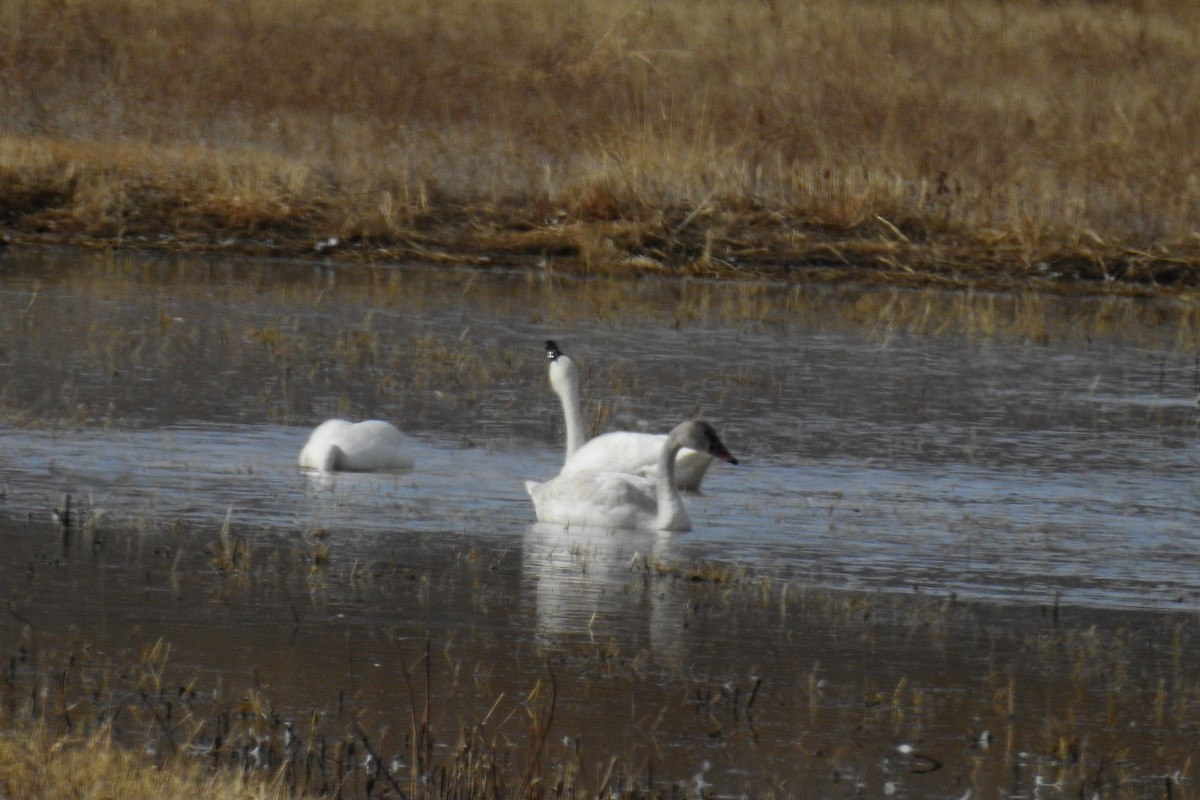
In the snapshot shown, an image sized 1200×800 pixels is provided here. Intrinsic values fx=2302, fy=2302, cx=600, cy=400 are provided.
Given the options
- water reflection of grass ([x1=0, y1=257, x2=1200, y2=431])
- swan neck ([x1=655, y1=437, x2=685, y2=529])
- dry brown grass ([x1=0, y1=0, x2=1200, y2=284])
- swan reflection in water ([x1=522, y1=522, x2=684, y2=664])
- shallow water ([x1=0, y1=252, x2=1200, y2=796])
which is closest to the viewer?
shallow water ([x1=0, y1=252, x2=1200, y2=796])

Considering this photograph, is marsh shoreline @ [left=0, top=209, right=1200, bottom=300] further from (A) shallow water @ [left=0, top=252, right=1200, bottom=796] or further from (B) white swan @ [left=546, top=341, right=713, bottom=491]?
(B) white swan @ [left=546, top=341, right=713, bottom=491]

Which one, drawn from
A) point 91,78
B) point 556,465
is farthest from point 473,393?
point 91,78

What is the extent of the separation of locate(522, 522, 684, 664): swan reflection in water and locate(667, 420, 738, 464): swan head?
538mm

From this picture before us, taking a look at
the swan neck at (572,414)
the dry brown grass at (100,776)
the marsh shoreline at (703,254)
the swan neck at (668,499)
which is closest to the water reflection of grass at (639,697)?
the dry brown grass at (100,776)

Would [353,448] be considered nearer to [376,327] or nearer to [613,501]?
[613,501]

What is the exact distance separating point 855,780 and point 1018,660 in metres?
1.66

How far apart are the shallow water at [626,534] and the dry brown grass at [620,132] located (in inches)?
126

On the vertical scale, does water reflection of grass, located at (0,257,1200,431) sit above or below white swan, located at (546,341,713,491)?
above

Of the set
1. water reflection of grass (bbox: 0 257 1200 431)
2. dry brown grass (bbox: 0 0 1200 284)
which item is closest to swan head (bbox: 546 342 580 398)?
water reflection of grass (bbox: 0 257 1200 431)

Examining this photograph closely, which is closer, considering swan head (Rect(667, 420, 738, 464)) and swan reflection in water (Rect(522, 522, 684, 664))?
swan reflection in water (Rect(522, 522, 684, 664))

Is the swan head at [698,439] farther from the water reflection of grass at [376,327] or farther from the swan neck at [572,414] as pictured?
the water reflection of grass at [376,327]

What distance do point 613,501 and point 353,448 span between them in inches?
57.8

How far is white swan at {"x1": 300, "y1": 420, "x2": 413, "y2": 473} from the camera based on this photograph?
35.8 ft

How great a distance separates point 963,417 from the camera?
13609mm
